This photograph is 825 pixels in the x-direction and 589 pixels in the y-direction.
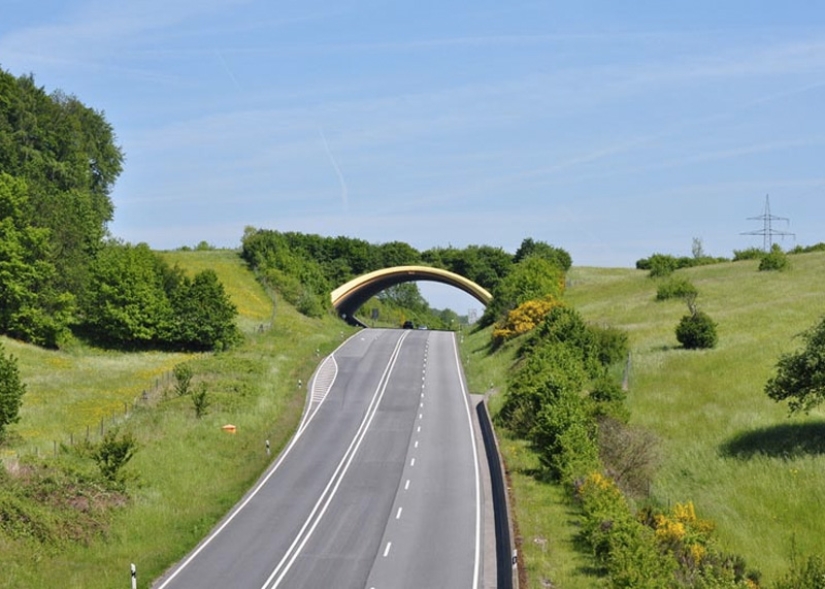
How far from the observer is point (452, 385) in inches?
2721

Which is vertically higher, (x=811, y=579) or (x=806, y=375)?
(x=806, y=375)

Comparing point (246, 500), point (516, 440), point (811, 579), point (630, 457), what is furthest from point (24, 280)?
point (811, 579)

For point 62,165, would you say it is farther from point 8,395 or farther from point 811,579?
point 811,579

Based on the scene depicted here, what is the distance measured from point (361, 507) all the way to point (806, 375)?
18.2 m

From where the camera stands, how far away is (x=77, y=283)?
264 ft

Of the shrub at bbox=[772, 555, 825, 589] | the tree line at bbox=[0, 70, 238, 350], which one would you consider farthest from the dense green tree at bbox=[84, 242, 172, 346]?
the shrub at bbox=[772, 555, 825, 589]

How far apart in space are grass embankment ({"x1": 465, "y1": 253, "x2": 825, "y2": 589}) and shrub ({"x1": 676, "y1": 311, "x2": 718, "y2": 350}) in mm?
1266

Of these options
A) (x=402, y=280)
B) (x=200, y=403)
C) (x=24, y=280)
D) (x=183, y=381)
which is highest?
(x=402, y=280)

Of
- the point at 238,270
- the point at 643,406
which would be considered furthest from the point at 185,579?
the point at 238,270

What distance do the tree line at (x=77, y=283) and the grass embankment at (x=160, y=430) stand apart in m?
2.63

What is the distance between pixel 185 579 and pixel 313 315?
7866 centimetres

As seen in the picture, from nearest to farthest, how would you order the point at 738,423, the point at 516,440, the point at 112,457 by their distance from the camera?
the point at 112,457 < the point at 738,423 < the point at 516,440

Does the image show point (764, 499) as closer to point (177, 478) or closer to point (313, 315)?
point (177, 478)

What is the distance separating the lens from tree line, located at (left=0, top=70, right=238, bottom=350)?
73375 mm
